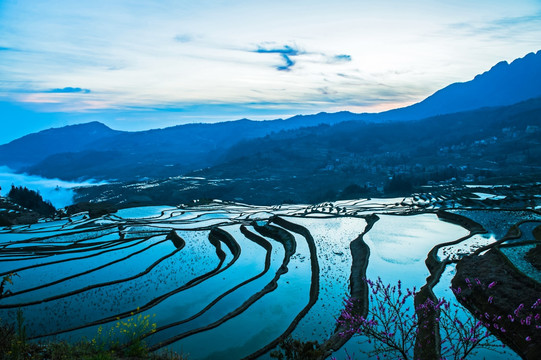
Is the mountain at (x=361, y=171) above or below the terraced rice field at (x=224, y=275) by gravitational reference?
above

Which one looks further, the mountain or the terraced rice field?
the mountain

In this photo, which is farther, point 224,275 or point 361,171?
point 361,171

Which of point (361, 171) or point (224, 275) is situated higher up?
point (361, 171)

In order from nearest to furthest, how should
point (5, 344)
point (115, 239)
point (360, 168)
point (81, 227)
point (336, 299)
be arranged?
point (5, 344) → point (336, 299) → point (115, 239) → point (81, 227) → point (360, 168)

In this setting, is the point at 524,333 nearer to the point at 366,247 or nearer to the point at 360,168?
the point at 366,247

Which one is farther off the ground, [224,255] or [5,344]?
[5,344]

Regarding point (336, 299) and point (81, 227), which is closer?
point (336, 299)

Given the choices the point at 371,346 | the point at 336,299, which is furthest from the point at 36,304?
the point at 371,346

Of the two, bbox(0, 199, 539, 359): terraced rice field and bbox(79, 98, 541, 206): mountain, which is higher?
bbox(79, 98, 541, 206): mountain
